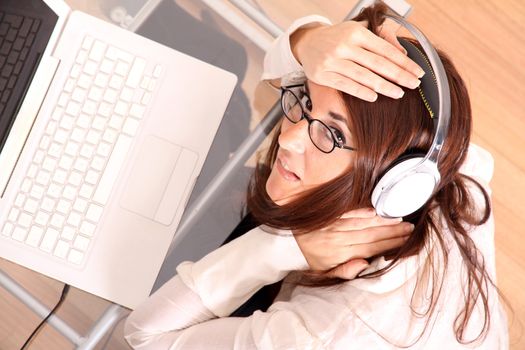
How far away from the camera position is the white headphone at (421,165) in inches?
26.1

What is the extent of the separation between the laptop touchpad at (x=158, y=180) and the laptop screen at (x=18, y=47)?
0.69 ft

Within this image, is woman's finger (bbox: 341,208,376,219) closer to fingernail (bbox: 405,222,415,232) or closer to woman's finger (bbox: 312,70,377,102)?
fingernail (bbox: 405,222,415,232)

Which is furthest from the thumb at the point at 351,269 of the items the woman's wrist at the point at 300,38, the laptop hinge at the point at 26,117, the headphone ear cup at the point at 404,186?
the laptop hinge at the point at 26,117

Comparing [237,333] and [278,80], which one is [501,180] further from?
[237,333]

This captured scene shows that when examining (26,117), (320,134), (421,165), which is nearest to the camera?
(421,165)

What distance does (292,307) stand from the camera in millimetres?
807

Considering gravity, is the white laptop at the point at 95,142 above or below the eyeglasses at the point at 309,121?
below

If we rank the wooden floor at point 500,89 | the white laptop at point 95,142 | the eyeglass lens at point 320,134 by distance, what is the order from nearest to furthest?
the eyeglass lens at point 320,134 → the white laptop at point 95,142 → the wooden floor at point 500,89

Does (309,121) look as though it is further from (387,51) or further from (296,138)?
(387,51)

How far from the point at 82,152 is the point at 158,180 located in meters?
→ 0.13

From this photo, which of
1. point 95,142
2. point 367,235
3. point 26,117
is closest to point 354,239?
point 367,235

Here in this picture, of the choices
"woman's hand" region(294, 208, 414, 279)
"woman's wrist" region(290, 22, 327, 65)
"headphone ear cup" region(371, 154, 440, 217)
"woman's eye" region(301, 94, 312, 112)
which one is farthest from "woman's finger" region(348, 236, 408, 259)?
"woman's wrist" region(290, 22, 327, 65)

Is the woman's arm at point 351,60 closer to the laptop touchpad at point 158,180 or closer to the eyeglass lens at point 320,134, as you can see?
the eyeglass lens at point 320,134

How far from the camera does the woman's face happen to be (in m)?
0.75
